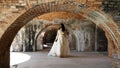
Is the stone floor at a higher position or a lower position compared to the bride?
lower

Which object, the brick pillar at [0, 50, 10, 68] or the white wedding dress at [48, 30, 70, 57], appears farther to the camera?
the white wedding dress at [48, 30, 70, 57]

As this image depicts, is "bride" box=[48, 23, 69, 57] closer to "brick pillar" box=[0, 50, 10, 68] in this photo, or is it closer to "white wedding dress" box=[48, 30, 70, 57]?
"white wedding dress" box=[48, 30, 70, 57]

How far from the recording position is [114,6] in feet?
19.0

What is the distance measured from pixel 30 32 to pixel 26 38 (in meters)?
0.55

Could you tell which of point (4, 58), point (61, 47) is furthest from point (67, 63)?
point (4, 58)

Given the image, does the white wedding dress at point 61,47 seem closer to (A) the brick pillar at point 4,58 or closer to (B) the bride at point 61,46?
(B) the bride at point 61,46

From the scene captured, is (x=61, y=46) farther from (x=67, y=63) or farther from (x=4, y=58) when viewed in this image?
(x=4, y=58)

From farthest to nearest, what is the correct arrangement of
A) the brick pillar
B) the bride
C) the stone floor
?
the bride
the stone floor
the brick pillar

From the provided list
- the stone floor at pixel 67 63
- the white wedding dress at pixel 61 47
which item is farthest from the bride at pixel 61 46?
the stone floor at pixel 67 63

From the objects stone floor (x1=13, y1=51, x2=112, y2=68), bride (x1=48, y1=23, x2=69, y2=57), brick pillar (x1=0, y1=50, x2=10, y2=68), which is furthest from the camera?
bride (x1=48, y1=23, x2=69, y2=57)

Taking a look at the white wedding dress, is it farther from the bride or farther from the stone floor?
the stone floor

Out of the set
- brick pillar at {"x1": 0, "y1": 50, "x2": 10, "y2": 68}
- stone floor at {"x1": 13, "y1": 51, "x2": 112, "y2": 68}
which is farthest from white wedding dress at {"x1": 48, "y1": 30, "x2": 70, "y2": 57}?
brick pillar at {"x1": 0, "y1": 50, "x2": 10, "y2": 68}

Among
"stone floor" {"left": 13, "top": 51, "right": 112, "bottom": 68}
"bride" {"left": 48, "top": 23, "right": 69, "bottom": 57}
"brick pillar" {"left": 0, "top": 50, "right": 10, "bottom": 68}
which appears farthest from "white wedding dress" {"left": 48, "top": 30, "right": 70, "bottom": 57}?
"brick pillar" {"left": 0, "top": 50, "right": 10, "bottom": 68}

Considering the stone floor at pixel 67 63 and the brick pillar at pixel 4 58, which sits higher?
the brick pillar at pixel 4 58
